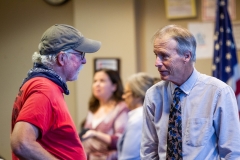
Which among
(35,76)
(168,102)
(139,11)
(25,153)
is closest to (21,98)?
(35,76)

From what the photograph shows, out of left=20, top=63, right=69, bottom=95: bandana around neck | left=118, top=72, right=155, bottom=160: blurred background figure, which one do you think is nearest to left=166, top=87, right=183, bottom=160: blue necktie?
left=20, top=63, right=69, bottom=95: bandana around neck

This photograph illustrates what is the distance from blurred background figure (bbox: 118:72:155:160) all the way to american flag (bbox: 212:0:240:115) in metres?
0.96

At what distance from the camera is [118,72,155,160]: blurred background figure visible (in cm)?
270

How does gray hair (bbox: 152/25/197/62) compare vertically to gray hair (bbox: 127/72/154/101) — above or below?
above

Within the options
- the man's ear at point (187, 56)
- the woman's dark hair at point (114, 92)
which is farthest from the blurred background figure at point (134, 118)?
the man's ear at point (187, 56)

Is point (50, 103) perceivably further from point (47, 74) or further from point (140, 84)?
point (140, 84)

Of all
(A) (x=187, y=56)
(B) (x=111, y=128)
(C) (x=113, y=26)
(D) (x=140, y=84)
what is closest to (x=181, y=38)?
(A) (x=187, y=56)

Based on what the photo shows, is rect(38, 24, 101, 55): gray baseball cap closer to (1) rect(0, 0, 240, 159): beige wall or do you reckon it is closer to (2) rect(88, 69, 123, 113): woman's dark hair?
(2) rect(88, 69, 123, 113): woman's dark hair

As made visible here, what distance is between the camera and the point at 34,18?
375 centimetres

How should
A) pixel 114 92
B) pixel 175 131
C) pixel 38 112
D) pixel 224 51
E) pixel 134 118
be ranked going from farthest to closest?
pixel 224 51 → pixel 114 92 → pixel 134 118 → pixel 175 131 → pixel 38 112

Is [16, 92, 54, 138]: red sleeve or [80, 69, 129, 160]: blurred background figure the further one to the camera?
[80, 69, 129, 160]: blurred background figure

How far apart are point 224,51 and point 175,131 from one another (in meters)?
1.99

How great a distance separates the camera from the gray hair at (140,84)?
9.48ft

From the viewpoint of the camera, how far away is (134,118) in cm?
273
